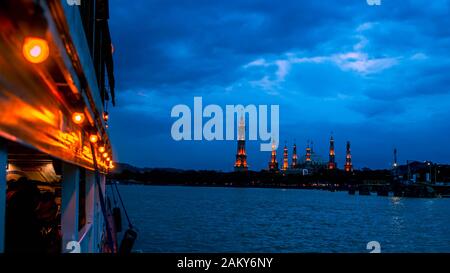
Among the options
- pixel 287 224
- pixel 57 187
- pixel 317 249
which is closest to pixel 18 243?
pixel 57 187

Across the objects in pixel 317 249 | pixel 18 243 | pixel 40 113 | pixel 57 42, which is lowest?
pixel 317 249

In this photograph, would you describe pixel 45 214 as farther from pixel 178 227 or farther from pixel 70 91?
pixel 178 227

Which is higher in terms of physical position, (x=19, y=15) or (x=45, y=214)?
(x=19, y=15)

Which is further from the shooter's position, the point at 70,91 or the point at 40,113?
the point at 70,91

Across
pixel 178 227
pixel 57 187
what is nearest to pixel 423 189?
pixel 178 227

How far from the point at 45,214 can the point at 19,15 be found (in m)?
5.67

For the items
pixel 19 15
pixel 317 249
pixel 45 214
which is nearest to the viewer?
pixel 19 15

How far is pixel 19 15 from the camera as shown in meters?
1.92

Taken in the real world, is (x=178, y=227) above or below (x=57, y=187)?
below

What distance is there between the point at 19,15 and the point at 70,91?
2192 mm
